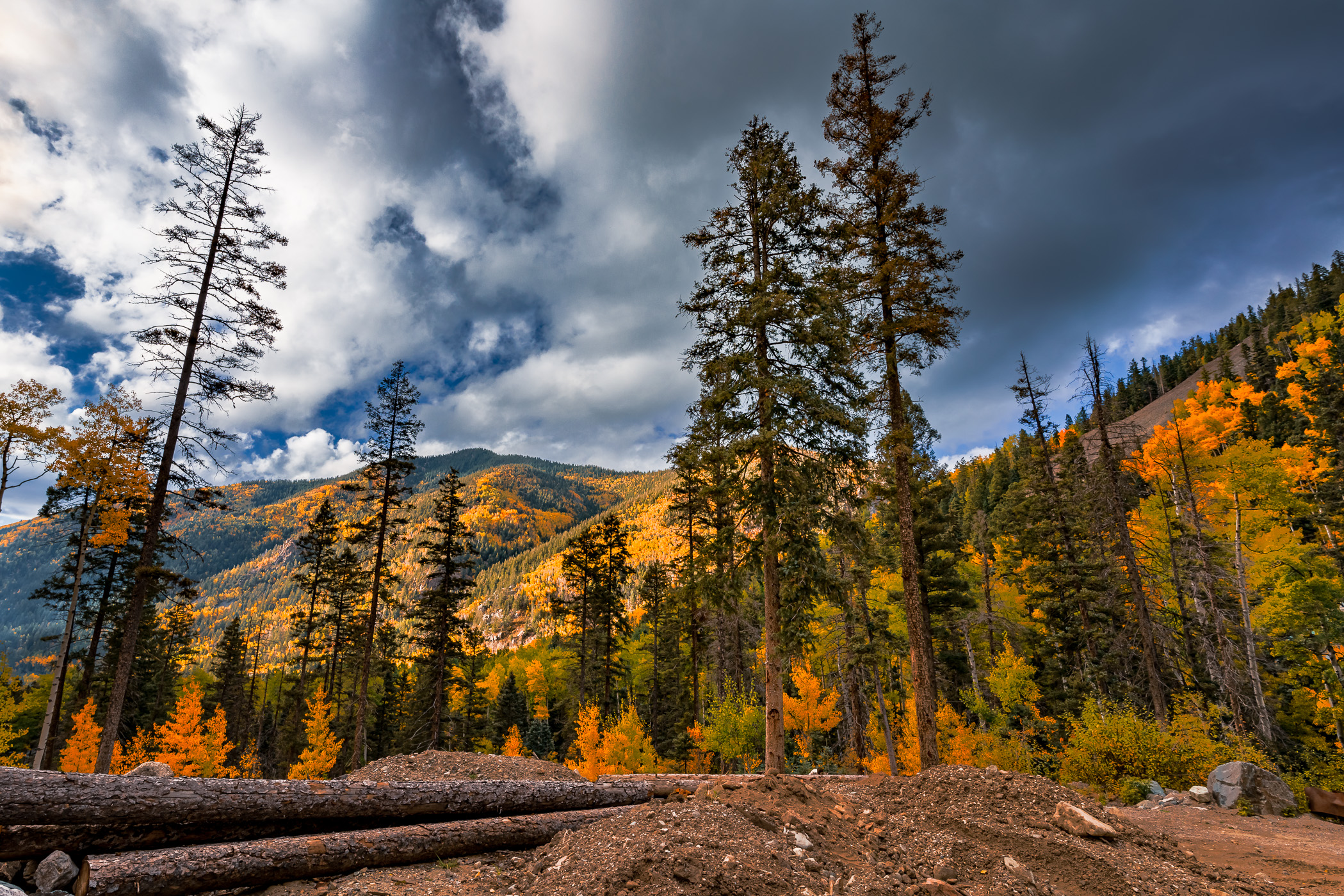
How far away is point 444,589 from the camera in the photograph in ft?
78.4

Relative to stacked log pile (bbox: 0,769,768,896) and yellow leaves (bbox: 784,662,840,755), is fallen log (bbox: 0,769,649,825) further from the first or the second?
yellow leaves (bbox: 784,662,840,755)

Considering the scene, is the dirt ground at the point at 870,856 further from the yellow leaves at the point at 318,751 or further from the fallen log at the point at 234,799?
the yellow leaves at the point at 318,751

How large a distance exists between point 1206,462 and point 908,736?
60.8 feet

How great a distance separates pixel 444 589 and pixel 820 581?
19.0m

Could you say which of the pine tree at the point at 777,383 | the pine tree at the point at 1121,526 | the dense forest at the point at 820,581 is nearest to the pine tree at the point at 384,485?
the dense forest at the point at 820,581

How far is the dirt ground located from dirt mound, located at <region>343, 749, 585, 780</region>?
5293 mm

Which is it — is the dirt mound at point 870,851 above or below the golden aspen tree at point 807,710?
above

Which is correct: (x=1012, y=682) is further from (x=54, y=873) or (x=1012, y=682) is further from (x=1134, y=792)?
(x=54, y=873)

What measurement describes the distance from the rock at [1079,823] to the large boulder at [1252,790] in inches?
302

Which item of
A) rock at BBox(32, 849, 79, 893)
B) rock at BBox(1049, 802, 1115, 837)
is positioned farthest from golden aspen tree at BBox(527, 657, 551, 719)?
rock at BBox(1049, 802, 1115, 837)

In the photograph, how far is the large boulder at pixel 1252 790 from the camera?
10.4 meters

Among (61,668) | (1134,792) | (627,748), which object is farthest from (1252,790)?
(61,668)

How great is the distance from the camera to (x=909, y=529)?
1181cm

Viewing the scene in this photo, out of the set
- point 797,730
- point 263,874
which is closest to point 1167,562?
point 797,730
